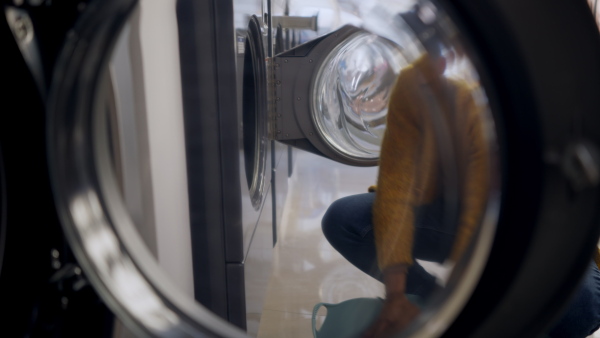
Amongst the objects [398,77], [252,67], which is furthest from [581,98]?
[252,67]

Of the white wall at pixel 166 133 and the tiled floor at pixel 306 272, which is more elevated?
the white wall at pixel 166 133

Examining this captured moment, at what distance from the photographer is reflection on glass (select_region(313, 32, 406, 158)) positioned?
2.61ft

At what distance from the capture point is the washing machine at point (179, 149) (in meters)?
0.39

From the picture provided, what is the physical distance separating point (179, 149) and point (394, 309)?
15.3 inches

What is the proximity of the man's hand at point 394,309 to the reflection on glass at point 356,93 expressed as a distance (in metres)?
0.22

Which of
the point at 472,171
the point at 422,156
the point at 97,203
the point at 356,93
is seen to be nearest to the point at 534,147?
the point at 472,171

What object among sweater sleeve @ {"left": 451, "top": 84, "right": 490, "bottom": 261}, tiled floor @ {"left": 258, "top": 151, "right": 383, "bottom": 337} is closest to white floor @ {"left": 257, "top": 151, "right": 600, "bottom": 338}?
tiled floor @ {"left": 258, "top": 151, "right": 383, "bottom": 337}

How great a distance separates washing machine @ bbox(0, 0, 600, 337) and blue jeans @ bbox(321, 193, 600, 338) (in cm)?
7

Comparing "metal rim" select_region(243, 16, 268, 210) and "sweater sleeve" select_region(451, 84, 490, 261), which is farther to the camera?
"metal rim" select_region(243, 16, 268, 210)

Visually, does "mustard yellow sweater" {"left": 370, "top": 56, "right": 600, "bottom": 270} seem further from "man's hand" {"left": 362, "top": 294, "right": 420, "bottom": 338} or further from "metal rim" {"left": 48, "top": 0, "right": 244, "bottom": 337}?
"metal rim" {"left": 48, "top": 0, "right": 244, "bottom": 337}

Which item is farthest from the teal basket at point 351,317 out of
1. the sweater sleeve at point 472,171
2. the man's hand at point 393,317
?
the sweater sleeve at point 472,171

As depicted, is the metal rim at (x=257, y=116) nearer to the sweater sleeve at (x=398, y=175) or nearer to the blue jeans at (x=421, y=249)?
the blue jeans at (x=421, y=249)

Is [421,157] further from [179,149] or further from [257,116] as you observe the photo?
[257,116]

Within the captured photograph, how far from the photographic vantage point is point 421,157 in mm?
593
